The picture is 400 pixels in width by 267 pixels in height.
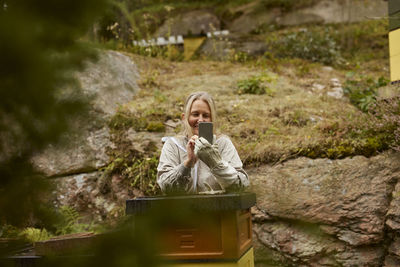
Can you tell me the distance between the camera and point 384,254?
13.9 ft

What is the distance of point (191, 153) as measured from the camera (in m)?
2.74

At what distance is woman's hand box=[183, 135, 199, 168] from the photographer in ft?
8.91

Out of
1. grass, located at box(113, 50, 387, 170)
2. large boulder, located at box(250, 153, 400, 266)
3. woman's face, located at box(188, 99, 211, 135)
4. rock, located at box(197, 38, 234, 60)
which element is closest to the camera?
woman's face, located at box(188, 99, 211, 135)

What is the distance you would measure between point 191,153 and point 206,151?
0.17 meters

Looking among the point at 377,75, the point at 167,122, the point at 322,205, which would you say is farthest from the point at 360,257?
the point at 377,75

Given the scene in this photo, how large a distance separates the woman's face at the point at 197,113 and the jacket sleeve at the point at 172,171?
0.21 meters

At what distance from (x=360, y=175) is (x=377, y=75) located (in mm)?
4201

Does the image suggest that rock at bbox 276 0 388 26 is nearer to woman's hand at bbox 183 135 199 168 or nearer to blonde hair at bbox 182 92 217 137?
blonde hair at bbox 182 92 217 137

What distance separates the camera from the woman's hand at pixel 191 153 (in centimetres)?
271

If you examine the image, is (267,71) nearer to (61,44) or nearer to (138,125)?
(138,125)

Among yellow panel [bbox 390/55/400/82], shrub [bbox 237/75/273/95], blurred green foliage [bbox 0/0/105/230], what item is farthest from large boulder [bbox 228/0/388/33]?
blurred green foliage [bbox 0/0/105/230]

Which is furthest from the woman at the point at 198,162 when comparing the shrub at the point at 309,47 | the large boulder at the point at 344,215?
the shrub at the point at 309,47

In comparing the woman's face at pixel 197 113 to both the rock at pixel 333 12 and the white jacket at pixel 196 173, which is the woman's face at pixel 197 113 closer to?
the white jacket at pixel 196 173

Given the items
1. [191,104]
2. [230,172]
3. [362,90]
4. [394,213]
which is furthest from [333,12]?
[230,172]
